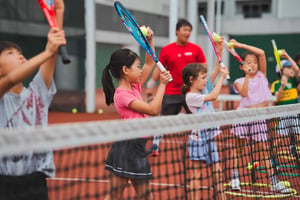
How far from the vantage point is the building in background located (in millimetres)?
9633

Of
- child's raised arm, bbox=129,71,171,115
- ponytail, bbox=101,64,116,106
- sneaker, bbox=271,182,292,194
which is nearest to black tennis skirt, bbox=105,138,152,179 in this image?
child's raised arm, bbox=129,71,171,115

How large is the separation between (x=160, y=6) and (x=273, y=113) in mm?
12876

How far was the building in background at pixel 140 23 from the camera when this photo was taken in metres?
9.63

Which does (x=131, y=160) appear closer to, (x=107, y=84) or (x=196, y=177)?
(x=107, y=84)

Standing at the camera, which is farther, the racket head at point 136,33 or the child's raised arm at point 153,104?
the racket head at point 136,33

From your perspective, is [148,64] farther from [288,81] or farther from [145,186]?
[288,81]

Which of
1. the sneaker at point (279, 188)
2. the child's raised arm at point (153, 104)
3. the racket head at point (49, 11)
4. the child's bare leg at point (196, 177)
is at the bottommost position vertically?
the sneaker at point (279, 188)

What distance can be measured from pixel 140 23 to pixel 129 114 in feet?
35.5

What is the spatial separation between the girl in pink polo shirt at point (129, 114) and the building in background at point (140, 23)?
492cm

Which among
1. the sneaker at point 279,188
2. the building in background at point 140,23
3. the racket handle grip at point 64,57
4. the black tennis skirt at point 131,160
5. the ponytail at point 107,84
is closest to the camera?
the racket handle grip at point 64,57

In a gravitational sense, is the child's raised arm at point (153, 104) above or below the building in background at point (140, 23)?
below

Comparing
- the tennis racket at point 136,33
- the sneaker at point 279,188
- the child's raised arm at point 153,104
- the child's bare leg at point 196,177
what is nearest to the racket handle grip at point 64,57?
the child's raised arm at point 153,104

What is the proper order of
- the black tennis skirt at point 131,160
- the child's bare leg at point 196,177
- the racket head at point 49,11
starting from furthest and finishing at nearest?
the child's bare leg at point 196,177, the black tennis skirt at point 131,160, the racket head at point 49,11

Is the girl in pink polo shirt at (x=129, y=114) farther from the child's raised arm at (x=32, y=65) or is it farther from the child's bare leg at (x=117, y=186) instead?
the child's raised arm at (x=32, y=65)
